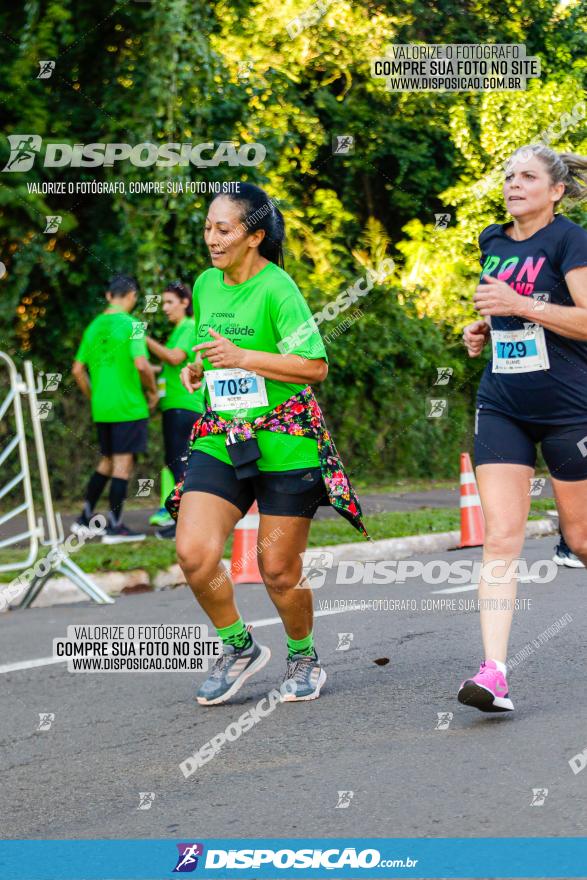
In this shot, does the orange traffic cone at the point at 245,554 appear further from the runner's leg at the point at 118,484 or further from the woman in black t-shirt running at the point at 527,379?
the woman in black t-shirt running at the point at 527,379

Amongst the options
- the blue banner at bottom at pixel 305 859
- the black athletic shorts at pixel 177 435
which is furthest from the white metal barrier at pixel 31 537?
the blue banner at bottom at pixel 305 859

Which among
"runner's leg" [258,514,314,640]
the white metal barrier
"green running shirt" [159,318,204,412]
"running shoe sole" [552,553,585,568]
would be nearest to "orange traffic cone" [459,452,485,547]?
"running shoe sole" [552,553,585,568]

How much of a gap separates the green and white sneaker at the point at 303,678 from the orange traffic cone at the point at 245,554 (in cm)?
363

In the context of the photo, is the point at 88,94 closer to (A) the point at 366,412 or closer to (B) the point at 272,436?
(A) the point at 366,412

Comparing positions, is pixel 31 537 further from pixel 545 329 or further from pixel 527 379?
pixel 545 329

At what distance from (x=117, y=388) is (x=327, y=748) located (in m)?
6.45

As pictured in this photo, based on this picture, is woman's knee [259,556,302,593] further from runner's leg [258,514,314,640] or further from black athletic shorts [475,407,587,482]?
black athletic shorts [475,407,587,482]

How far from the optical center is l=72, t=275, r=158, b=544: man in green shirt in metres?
10.6

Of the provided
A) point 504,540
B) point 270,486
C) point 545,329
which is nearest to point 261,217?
point 270,486

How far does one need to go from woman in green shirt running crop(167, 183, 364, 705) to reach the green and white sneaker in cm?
25

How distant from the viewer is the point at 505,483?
4.99m

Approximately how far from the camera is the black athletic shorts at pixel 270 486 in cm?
527

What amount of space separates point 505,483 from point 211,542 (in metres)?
1.11

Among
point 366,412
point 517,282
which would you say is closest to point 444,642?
point 517,282
